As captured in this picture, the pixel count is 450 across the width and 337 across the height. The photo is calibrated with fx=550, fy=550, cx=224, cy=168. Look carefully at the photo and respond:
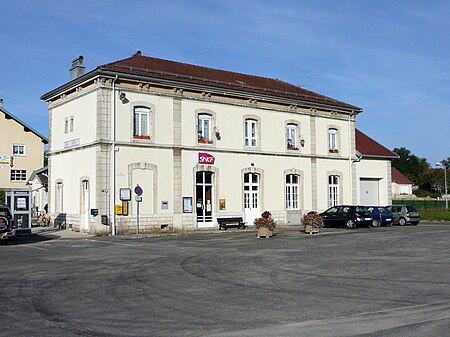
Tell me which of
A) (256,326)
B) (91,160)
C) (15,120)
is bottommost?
(256,326)

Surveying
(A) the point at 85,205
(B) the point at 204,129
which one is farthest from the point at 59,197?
(B) the point at 204,129

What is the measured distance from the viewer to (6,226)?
21.2 m

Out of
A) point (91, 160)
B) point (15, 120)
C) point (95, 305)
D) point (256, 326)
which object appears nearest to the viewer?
point (256, 326)

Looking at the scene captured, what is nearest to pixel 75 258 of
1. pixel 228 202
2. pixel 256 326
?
pixel 256 326

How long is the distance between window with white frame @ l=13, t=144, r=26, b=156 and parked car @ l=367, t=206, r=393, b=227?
Result: 33774 mm

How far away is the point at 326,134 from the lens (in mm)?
36812

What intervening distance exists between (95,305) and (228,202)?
2246 centimetres

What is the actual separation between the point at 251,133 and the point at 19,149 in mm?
28169

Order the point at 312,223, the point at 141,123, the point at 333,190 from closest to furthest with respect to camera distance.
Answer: the point at 312,223
the point at 141,123
the point at 333,190

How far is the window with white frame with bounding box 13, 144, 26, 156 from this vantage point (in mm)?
51584

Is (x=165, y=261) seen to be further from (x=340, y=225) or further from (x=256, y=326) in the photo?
(x=340, y=225)

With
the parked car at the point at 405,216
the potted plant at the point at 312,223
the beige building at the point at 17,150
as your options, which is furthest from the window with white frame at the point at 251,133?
the beige building at the point at 17,150

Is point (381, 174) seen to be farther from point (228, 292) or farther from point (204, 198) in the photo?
point (228, 292)

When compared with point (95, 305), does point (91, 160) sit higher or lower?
higher
